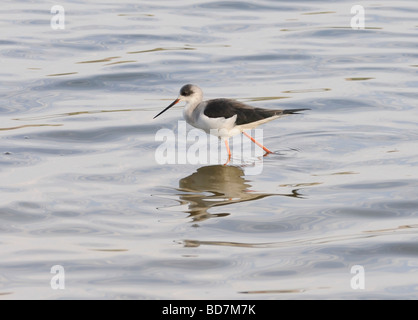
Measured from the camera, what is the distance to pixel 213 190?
9188mm

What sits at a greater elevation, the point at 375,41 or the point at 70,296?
the point at 375,41

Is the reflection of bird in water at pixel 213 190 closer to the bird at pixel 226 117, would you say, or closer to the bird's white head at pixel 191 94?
the bird at pixel 226 117

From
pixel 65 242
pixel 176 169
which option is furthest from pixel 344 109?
pixel 65 242

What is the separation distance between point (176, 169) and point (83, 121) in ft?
6.92

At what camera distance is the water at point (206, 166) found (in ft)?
22.8

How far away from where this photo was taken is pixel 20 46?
15.3 meters

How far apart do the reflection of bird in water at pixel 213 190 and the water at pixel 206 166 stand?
0.03 metres

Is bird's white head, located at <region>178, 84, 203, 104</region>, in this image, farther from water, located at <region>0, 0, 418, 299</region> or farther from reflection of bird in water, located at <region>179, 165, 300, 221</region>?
reflection of bird in water, located at <region>179, 165, 300, 221</region>

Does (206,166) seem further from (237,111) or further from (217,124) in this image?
(237,111)

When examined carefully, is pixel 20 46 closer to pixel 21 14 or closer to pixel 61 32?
pixel 61 32

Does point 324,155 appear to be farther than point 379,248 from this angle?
Yes

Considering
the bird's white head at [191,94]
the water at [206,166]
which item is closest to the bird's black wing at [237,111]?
the bird's white head at [191,94]
